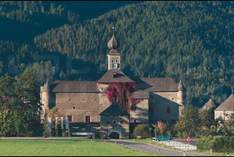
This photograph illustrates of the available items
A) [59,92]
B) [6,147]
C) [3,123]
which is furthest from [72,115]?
[6,147]

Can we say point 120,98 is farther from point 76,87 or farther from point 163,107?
point 76,87

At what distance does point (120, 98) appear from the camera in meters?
169

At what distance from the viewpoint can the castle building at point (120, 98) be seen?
552ft

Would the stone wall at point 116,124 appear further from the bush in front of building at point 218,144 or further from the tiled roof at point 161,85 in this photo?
the bush in front of building at point 218,144

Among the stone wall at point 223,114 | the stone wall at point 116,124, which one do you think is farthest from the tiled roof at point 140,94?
the stone wall at point 116,124

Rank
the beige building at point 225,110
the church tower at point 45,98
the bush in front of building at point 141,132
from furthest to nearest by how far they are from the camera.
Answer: the church tower at point 45,98
the beige building at point 225,110
the bush in front of building at point 141,132

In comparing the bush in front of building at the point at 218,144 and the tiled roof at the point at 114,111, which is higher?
the tiled roof at the point at 114,111

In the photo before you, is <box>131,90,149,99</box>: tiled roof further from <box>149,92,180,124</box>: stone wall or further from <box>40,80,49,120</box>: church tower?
<box>40,80,49,120</box>: church tower

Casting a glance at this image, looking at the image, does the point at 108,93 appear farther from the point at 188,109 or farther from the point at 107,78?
the point at 188,109

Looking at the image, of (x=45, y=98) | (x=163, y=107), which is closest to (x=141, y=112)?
Answer: (x=163, y=107)

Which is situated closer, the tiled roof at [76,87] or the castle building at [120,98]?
the castle building at [120,98]

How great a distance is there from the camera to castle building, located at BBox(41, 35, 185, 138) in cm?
16812

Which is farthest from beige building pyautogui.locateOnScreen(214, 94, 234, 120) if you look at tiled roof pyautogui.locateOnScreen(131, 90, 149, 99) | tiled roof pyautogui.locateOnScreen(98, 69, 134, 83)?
tiled roof pyautogui.locateOnScreen(98, 69, 134, 83)

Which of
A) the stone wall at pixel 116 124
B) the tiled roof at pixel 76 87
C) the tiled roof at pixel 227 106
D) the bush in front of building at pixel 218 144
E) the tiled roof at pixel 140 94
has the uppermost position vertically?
the tiled roof at pixel 76 87
